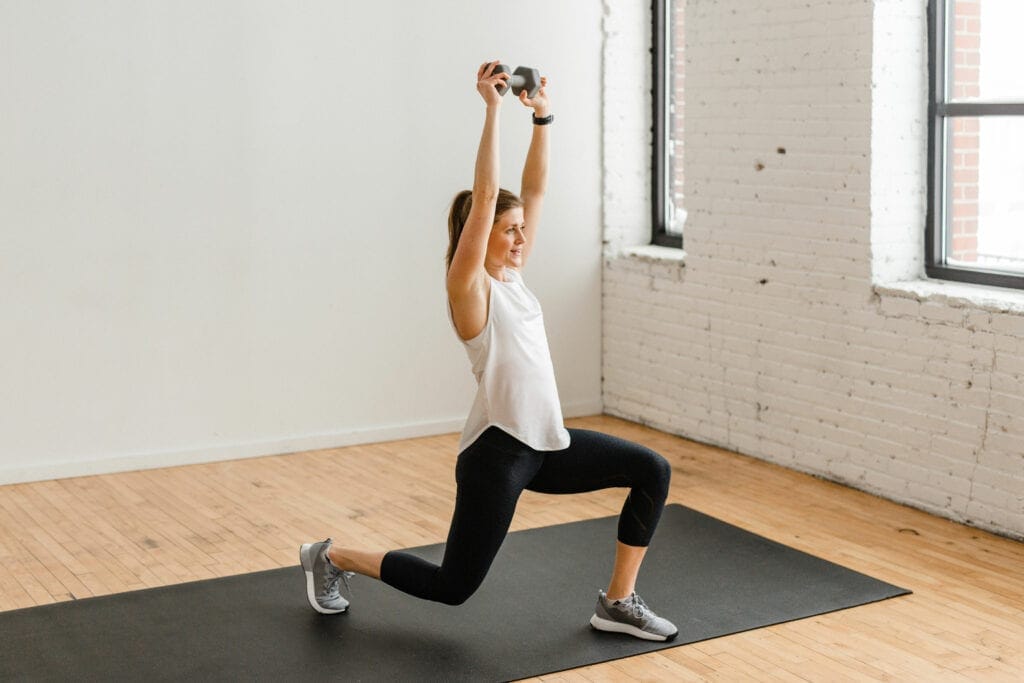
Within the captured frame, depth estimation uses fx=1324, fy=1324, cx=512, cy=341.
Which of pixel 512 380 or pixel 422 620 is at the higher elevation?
pixel 512 380

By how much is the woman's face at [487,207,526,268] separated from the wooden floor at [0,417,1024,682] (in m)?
1.03

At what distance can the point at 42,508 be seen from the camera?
4.72 m

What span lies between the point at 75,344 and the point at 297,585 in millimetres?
1788

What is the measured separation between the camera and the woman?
3182mm

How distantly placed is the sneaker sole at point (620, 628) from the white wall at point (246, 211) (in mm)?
2396

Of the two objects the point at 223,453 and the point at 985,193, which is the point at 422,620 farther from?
the point at 985,193

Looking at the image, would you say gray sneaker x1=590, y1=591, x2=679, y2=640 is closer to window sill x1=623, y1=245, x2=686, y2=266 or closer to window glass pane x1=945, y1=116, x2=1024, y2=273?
window glass pane x1=945, y1=116, x2=1024, y2=273

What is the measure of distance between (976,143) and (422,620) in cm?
257

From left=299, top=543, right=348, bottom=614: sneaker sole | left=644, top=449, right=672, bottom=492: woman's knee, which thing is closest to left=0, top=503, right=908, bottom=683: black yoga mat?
left=299, top=543, right=348, bottom=614: sneaker sole

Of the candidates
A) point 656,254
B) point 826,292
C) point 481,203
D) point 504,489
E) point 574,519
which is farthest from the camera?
point 656,254

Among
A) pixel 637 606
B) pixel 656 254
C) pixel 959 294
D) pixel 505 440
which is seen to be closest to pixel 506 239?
pixel 505 440

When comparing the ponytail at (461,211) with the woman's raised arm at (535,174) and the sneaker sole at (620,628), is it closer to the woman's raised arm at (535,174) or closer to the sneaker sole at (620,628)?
the woman's raised arm at (535,174)

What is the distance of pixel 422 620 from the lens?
11.7 ft

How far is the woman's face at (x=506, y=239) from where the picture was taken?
3.27 meters
